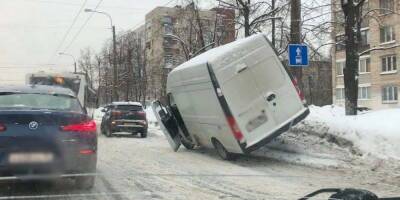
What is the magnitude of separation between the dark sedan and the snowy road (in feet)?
1.53

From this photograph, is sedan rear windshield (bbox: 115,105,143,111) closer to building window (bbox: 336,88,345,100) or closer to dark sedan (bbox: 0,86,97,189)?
dark sedan (bbox: 0,86,97,189)

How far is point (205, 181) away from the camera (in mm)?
10562

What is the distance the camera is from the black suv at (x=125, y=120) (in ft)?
88.6

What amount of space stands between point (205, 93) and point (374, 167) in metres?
4.18

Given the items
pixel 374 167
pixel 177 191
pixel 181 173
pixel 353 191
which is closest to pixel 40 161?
pixel 177 191

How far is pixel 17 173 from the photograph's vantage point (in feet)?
27.0

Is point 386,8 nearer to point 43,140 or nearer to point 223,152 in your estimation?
point 223,152

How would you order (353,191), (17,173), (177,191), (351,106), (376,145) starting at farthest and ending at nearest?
(351,106)
(376,145)
(177,191)
(17,173)
(353,191)

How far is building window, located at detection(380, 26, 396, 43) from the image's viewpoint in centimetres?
5853

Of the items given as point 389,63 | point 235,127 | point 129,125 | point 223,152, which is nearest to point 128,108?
point 129,125

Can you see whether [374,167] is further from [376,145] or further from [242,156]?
[242,156]

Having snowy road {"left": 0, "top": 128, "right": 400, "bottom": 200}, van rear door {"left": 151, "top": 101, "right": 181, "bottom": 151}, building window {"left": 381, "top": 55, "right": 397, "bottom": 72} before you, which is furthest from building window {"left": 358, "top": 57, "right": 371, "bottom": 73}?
snowy road {"left": 0, "top": 128, "right": 400, "bottom": 200}

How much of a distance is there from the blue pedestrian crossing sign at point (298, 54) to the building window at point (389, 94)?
143 feet

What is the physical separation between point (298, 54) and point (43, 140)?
→ 10.3 meters
